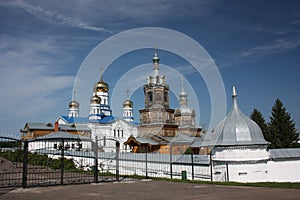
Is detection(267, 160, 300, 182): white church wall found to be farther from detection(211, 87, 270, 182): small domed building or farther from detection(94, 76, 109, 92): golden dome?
detection(94, 76, 109, 92): golden dome

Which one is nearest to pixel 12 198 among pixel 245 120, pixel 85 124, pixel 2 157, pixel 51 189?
pixel 51 189

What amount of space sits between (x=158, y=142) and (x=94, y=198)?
2994 cm

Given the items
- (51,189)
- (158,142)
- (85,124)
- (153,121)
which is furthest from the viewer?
(85,124)

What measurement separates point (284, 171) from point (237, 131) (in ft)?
10.4

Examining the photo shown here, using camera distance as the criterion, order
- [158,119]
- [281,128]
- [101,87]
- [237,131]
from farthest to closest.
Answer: [101,87]
[158,119]
[281,128]
[237,131]

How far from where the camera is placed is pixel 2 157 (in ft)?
40.6

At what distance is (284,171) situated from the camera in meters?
15.0

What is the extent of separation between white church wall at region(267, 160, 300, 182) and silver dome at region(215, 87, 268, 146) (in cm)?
136

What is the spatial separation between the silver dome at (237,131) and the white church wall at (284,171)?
1363 mm

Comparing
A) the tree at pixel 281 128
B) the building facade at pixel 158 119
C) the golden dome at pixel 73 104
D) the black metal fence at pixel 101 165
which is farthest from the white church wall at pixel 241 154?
the golden dome at pixel 73 104

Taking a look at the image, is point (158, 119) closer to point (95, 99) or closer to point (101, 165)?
point (95, 99)

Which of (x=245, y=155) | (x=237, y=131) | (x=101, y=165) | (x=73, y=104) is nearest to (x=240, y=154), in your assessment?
(x=245, y=155)

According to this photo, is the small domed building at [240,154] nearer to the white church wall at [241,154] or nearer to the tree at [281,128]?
the white church wall at [241,154]

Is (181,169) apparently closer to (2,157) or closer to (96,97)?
(2,157)
